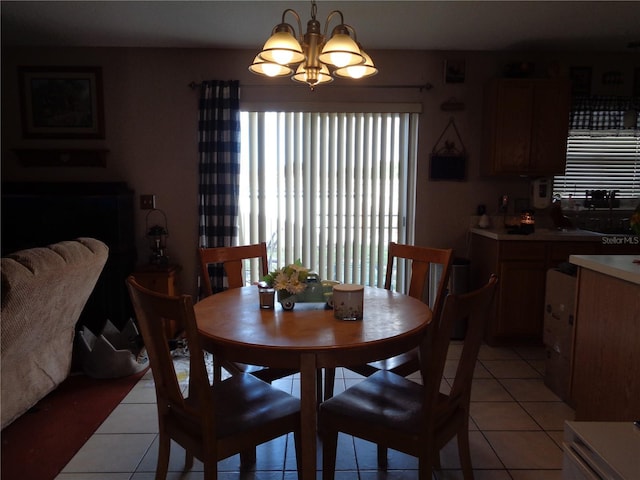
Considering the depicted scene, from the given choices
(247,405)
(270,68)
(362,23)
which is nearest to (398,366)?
(247,405)

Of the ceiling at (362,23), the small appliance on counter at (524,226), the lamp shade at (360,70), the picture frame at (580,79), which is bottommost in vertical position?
the small appliance on counter at (524,226)

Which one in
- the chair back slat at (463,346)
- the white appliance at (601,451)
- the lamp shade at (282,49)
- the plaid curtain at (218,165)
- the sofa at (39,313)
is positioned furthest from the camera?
the plaid curtain at (218,165)

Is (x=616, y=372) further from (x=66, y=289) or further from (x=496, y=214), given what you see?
(x=66, y=289)

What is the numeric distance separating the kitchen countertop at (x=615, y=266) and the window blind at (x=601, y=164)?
2007mm

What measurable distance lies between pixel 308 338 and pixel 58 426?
5.32 feet

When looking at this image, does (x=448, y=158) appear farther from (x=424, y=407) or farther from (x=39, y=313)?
(x=39, y=313)

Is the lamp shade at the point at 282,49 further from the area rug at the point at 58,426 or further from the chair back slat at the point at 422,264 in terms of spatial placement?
the area rug at the point at 58,426

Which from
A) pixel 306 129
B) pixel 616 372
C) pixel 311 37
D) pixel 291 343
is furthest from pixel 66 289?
pixel 616 372

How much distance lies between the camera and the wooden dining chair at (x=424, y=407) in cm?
123

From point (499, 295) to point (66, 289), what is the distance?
287 cm

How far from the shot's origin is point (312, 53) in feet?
5.63

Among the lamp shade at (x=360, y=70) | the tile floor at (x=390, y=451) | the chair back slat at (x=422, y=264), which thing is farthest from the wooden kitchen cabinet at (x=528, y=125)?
the lamp shade at (x=360, y=70)

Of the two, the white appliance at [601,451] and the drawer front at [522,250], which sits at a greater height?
the drawer front at [522,250]

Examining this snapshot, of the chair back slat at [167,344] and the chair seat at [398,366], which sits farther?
the chair seat at [398,366]
